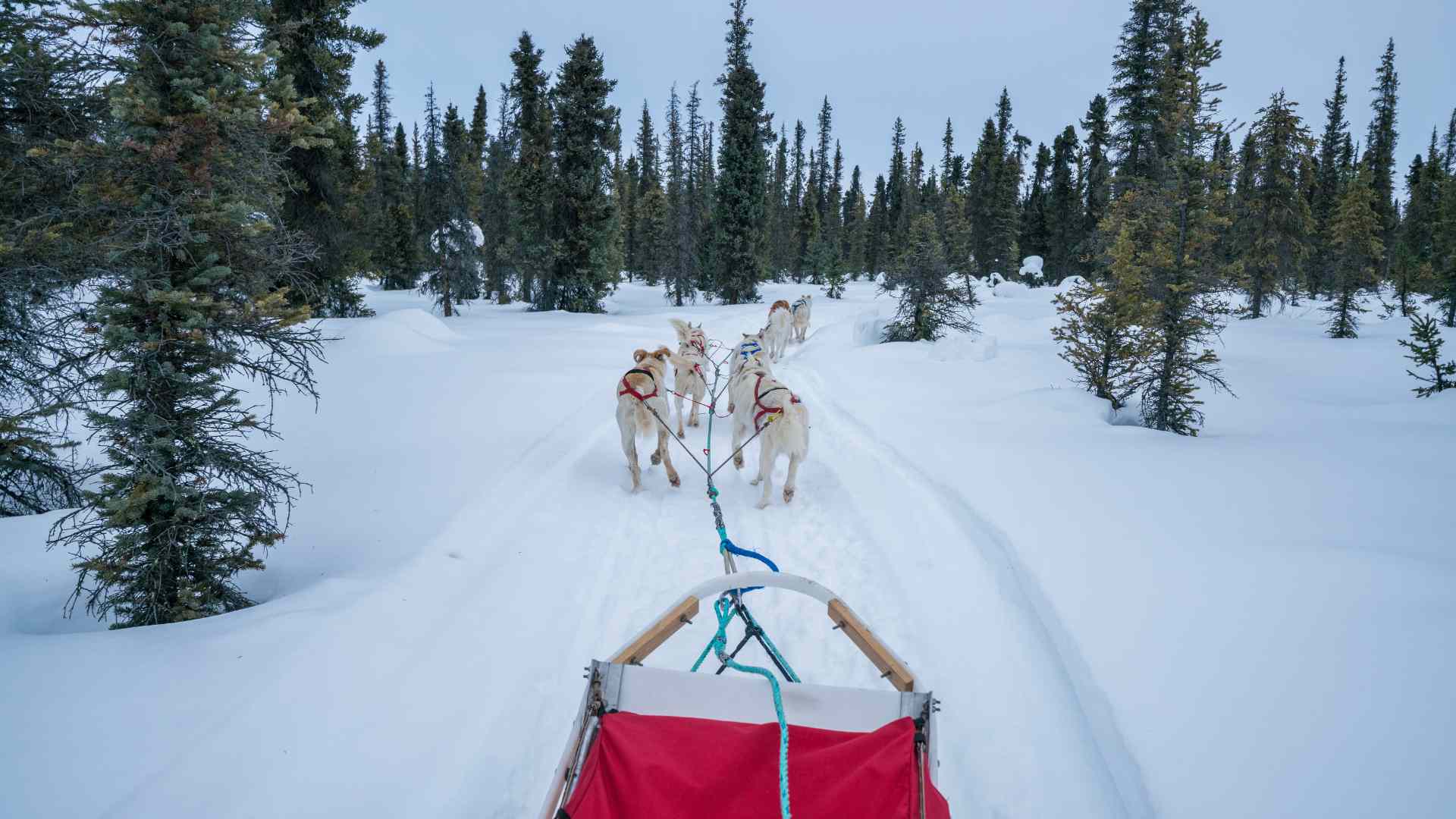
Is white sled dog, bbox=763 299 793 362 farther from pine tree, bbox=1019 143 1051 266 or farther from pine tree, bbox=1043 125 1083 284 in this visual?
pine tree, bbox=1019 143 1051 266

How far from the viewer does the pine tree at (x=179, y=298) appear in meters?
3.48

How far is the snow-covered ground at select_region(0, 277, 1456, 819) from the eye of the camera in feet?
8.29

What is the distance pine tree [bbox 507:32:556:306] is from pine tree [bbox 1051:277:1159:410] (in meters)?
18.9

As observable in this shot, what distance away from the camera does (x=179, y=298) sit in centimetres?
343

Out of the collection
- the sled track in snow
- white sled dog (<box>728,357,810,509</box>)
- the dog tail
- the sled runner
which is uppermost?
the dog tail

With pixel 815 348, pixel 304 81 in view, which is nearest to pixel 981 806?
pixel 815 348

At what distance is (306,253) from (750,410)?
4006 mm

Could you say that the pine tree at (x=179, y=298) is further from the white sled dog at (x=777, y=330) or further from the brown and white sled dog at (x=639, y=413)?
the white sled dog at (x=777, y=330)

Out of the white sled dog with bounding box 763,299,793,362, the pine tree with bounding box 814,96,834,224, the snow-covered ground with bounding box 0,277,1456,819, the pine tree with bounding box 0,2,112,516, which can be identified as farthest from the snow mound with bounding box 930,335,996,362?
the pine tree with bounding box 814,96,834,224

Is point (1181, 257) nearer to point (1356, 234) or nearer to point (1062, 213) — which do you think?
point (1356, 234)

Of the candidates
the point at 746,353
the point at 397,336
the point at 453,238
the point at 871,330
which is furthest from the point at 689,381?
the point at 453,238

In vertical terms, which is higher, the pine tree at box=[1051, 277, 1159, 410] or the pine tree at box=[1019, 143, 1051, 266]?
the pine tree at box=[1019, 143, 1051, 266]

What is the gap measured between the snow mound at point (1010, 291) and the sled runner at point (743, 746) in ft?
106

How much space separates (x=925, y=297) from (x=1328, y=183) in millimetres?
35242
